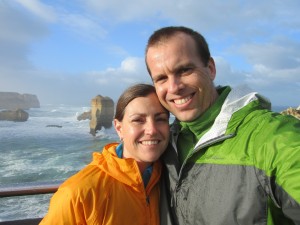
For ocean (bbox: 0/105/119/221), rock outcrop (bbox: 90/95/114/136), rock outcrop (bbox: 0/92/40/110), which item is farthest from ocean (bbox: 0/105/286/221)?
rock outcrop (bbox: 0/92/40/110)

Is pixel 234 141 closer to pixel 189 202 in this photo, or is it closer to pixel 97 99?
pixel 189 202

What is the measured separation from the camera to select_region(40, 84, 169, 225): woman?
194 centimetres

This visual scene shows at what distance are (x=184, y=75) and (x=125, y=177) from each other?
0.82m

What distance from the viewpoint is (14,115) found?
362ft

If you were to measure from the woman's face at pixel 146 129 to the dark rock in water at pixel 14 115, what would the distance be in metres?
114

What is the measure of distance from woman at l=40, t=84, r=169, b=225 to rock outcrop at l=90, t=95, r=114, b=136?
220 ft

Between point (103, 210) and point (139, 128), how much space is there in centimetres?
66

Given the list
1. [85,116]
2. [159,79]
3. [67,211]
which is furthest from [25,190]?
[85,116]

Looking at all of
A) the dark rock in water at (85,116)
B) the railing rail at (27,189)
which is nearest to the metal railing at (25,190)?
the railing rail at (27,189)

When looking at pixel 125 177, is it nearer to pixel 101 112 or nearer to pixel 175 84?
pixel 175 84

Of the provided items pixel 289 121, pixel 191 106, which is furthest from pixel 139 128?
pixel 289 121

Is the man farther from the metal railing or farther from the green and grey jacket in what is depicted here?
the metal railing

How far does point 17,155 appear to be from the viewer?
5244 centimetres

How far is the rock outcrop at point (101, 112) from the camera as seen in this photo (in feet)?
227
